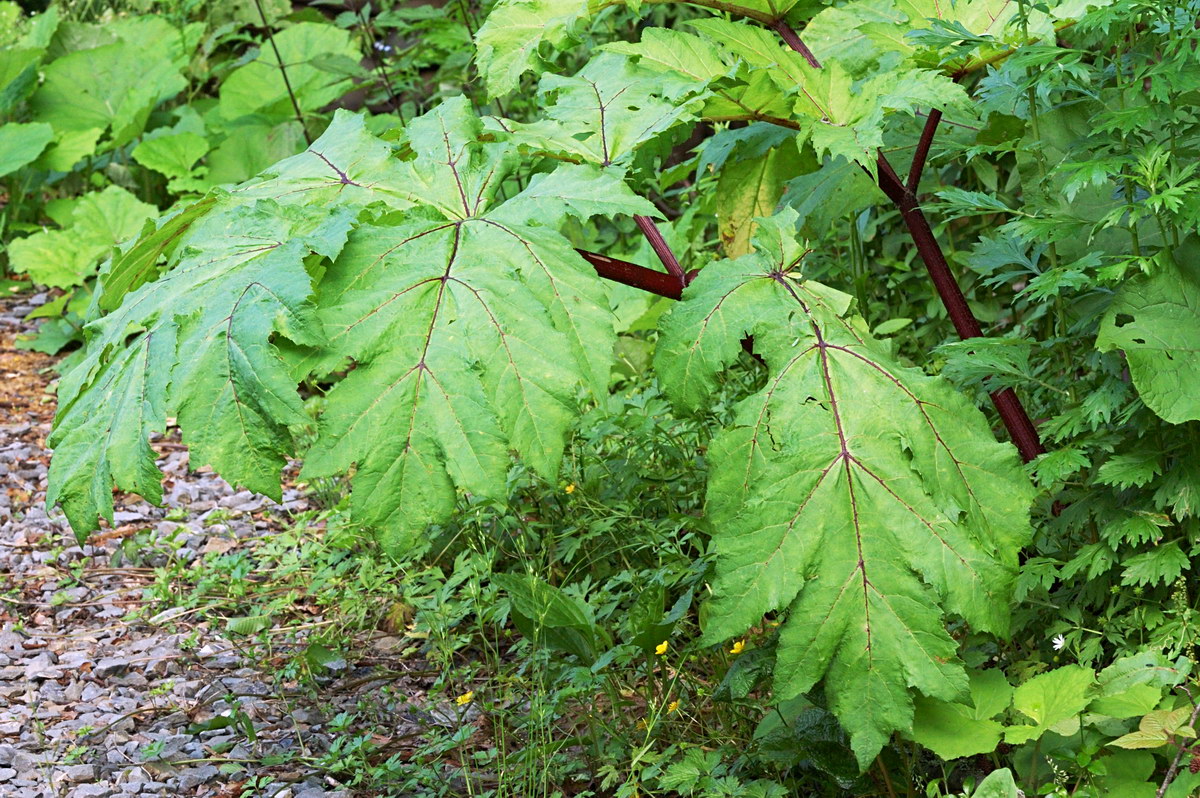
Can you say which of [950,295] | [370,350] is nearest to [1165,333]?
[950,295]

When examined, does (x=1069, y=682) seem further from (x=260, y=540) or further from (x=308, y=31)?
(x=308, y=31)

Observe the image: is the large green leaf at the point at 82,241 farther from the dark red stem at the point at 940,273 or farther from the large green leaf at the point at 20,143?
the dark red stem at the point at 940,273

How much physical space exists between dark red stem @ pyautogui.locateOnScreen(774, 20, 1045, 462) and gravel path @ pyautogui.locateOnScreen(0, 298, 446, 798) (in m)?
1.37

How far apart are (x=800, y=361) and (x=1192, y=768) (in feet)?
2.40

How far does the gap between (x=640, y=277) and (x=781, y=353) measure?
30 cm

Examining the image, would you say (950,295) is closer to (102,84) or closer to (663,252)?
(663,252)

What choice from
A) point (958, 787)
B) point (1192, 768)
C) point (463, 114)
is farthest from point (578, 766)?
point (463, 114)

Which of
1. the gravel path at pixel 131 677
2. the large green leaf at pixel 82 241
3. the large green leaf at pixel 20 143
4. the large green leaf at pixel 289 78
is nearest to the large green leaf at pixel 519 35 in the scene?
the gravel path at pixel 131 677

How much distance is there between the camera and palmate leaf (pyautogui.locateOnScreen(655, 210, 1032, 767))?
159 centimetres

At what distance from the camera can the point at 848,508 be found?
5.29ft

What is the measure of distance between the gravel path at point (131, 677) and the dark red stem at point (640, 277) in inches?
43.3

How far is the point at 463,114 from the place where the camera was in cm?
187

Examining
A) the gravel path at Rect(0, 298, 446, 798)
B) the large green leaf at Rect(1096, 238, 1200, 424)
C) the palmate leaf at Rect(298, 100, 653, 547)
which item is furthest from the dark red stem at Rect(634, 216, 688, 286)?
the gravel path at Rect(0, 298, 446, 798)

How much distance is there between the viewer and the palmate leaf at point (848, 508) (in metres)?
1.59
